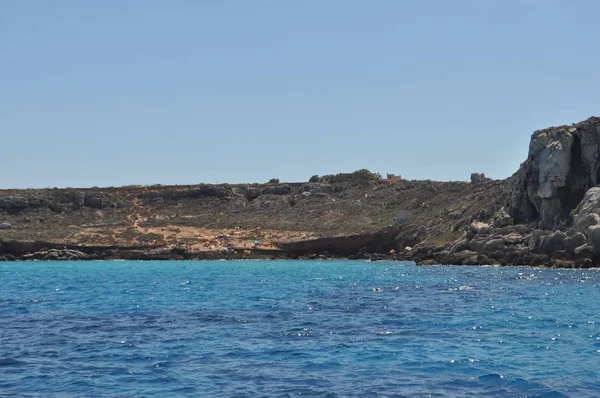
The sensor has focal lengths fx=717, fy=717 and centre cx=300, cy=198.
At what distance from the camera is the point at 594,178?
71.1m

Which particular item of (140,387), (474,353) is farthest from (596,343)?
(140,387)

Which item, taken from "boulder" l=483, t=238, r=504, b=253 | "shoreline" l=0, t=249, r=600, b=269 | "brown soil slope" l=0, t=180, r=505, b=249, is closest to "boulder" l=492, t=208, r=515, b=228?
"boulder" l=483, t=238, r=504, b=253

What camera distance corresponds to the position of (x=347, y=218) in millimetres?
111375

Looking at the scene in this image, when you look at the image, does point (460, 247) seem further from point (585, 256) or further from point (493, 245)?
point (585, 256)

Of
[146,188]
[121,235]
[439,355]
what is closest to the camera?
[439,355]

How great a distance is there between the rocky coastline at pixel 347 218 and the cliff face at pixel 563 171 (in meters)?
0.12

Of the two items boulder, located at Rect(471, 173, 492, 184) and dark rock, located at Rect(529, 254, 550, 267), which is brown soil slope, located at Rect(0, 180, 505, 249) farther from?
dark rock, located at Rect(529, 254, 550, 267)

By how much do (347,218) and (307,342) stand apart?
3456 inches

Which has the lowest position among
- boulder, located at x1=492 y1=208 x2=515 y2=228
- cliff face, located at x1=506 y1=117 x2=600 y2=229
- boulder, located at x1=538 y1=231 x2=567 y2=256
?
boulder, located at x1=538 y1=231 x2=567 y2=256

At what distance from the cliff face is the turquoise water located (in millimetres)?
27983

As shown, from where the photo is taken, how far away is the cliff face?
71188 mm

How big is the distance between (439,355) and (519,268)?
44.8 metres

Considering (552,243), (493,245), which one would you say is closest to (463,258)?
(493,245)

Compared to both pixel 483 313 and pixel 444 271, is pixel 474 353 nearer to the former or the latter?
pixel 483 313
